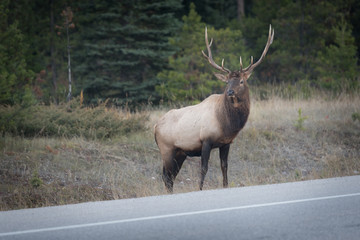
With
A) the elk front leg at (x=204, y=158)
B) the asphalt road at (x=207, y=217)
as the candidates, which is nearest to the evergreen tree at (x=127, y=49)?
the elk front leg at (x=204, y=158)

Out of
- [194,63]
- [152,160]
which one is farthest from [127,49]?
[152,160]

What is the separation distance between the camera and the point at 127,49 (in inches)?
941

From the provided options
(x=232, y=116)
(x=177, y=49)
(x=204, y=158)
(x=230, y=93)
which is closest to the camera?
(x=230, y=93)

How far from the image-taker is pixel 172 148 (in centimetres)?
1012

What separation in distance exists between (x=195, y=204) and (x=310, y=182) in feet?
8.19

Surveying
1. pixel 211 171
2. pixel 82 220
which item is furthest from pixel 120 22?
pixel 82 220

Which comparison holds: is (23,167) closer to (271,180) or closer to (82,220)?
(271,180)

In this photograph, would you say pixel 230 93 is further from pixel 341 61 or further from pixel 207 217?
pixel 341 61

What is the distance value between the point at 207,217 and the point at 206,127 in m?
3.88

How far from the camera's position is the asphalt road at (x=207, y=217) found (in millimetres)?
5145

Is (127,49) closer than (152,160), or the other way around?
(152,160)

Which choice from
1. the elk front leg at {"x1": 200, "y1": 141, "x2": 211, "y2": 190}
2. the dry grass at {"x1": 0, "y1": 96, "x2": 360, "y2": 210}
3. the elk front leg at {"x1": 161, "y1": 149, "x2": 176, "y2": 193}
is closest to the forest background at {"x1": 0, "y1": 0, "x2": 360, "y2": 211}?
the dry grass at {"x1": 0, "y1": 96, "x2": 360, "y2": 210}

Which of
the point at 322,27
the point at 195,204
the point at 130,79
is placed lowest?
the point at 130,79

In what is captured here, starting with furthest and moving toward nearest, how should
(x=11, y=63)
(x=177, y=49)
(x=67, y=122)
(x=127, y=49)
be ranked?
1. (x=177, y=49)
2. (x=127, y=49)
3. (x=11, y=63)
4. (x=67, y=122)
